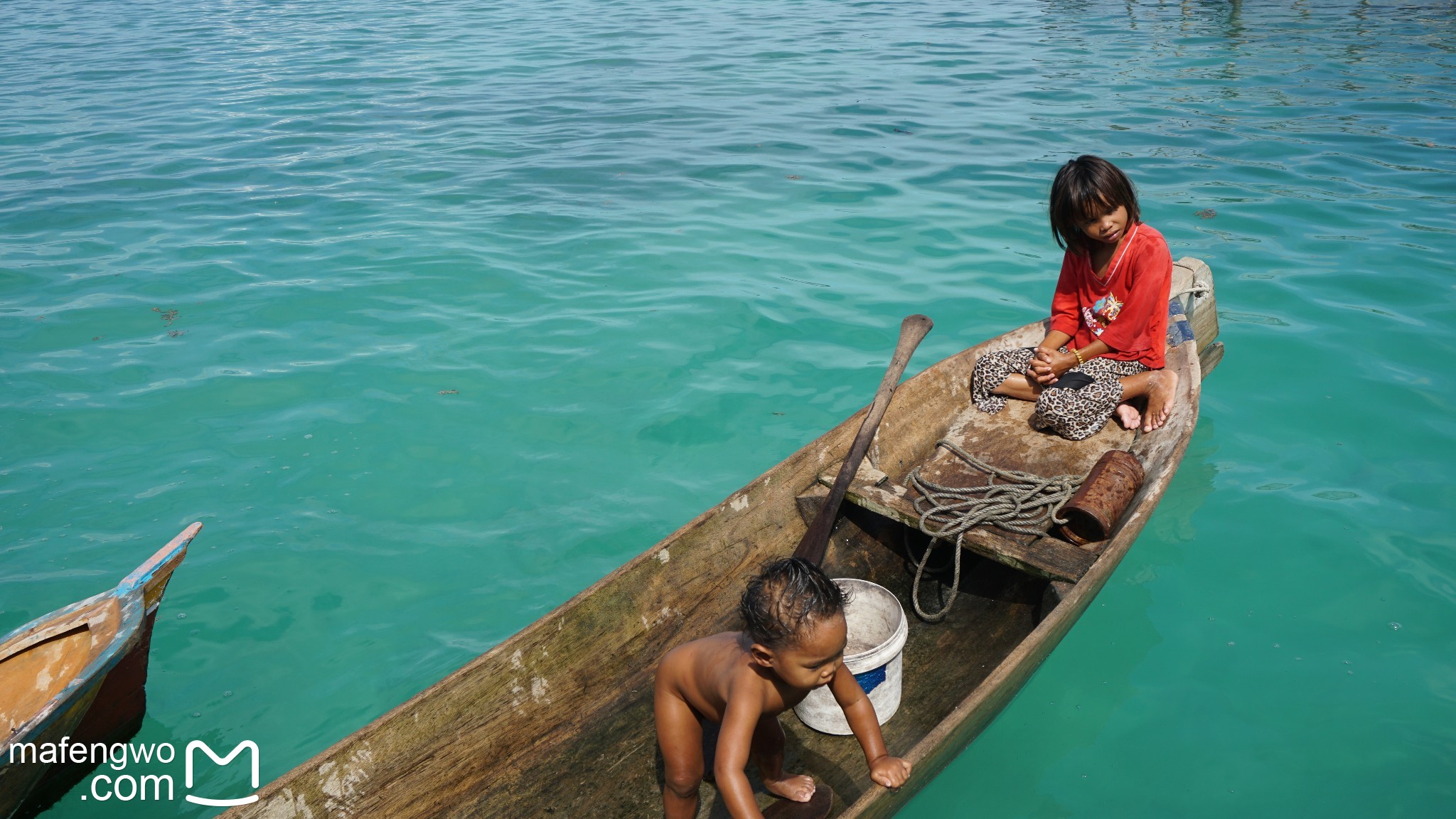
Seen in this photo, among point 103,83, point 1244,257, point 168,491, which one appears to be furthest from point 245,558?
point 103,83

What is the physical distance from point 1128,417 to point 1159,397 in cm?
16

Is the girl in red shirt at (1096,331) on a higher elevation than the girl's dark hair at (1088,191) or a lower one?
lower

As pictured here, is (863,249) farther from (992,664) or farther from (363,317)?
(992,664)

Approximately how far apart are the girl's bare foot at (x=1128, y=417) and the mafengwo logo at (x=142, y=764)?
3.92 meters

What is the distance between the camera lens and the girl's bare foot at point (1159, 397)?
4.28 metres

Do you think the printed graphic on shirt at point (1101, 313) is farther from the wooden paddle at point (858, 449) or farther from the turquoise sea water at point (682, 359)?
the turquoise sea water at point (682, 359)

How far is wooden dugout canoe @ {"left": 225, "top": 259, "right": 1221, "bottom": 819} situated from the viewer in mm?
2695

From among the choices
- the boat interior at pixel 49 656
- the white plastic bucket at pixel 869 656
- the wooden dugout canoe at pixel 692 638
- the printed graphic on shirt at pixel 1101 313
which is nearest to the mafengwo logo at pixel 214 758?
the boat interior at pixel 49 656

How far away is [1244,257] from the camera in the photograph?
7.02m

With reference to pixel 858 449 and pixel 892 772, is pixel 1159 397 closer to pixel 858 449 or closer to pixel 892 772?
pixel 858 449

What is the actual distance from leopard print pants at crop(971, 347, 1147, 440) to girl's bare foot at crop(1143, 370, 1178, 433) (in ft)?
0.30

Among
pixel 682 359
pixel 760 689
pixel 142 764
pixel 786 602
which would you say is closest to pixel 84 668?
pixel 142 764

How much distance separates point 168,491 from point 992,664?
14.2 feet

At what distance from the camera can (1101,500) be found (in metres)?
3.65
